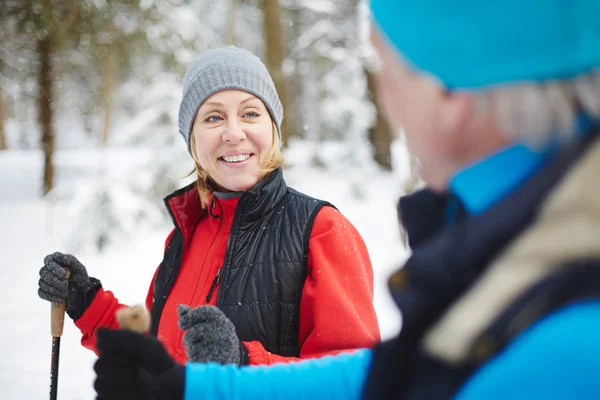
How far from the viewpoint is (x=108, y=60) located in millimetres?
10547

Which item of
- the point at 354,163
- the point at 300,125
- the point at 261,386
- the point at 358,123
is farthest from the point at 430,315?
the point at 300,125

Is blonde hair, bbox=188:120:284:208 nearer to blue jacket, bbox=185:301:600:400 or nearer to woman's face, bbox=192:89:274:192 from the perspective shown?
woman's face, bbox=192:89:274:192

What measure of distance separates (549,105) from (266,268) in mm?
1450

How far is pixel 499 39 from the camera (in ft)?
2.35

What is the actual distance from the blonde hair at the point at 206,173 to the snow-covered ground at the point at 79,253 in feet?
2.68

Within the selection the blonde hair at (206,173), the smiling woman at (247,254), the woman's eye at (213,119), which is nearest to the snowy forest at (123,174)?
the smiling woman at (247,254)

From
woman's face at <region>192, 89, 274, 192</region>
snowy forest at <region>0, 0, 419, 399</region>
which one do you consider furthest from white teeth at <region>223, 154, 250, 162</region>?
snowy forest at <region>0, 0, 419, 399</region>

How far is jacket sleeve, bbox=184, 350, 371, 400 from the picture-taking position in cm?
122

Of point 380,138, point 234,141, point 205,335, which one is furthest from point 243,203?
point 380,138

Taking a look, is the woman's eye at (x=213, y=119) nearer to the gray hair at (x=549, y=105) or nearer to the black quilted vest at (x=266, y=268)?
the black quilted vest at (x=266, y=268)

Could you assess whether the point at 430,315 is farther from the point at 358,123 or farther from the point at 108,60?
the point at 358,123

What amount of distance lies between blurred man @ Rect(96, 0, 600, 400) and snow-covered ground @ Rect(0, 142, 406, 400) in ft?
0.77

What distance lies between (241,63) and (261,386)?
1585 millimetres

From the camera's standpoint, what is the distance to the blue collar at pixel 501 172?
748mm
